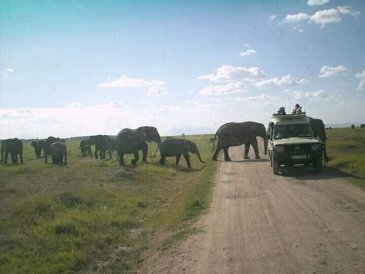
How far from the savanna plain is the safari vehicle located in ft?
4.15

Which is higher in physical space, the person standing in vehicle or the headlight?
the person standing in vehicle

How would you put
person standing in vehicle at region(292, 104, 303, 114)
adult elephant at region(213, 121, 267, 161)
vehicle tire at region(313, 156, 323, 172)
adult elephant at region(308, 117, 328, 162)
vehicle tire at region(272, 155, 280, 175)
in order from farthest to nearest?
adult elephant at region(213, 121, 267, 161) < adult elephant at region(308, 117, 328, 162) < person standing in vehicle at region(292, 104, 303, 114) < vehicle tire at region(272, 155, 280, 175) < vehicle tire at region(313, 156, 323, 172)

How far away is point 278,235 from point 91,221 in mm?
5825

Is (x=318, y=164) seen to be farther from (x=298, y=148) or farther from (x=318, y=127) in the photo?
(x=318, y=127)

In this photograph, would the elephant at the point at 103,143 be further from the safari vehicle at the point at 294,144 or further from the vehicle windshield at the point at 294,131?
the vehicle windshield at the point at 294,131

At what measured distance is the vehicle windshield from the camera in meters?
20.9

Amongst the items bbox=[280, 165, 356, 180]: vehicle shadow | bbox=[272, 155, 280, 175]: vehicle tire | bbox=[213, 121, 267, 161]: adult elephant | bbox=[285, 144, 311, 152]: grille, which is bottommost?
bbox=[280, 165, 356, 180]: vehicle shadow

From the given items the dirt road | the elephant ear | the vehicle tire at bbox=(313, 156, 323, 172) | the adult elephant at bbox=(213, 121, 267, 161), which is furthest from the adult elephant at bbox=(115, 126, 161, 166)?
the dirt road

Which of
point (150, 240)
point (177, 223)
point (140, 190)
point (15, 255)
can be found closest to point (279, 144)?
point (140, 190)

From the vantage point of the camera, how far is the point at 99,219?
13.6 m

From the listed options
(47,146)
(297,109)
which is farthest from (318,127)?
(47,146)

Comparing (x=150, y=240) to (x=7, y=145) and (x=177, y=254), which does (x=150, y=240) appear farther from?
(x=7, y=145)

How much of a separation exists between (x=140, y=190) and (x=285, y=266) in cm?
1242

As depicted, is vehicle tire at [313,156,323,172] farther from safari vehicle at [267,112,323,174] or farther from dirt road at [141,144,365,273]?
dirt road at [141,144,365,273]
